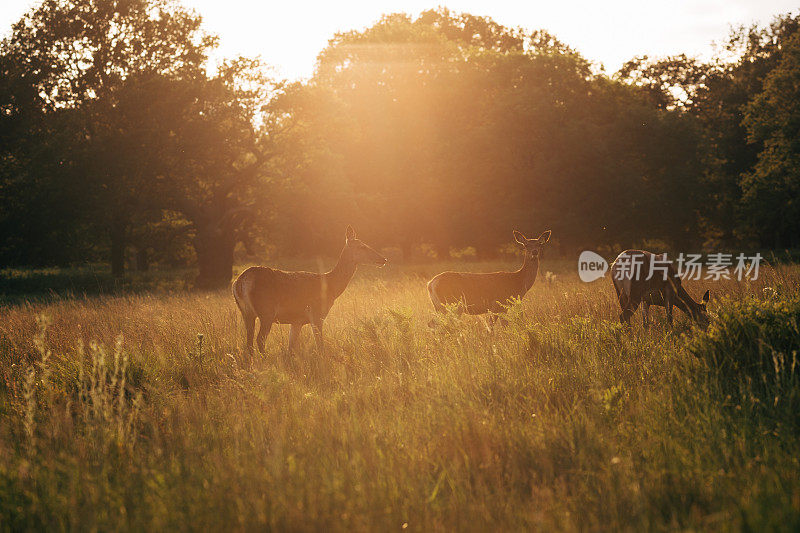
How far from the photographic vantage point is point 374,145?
123 feet

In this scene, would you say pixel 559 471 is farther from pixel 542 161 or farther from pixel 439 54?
pixel 439 54

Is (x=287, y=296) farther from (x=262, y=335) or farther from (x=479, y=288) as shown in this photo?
(x=479, y=288)

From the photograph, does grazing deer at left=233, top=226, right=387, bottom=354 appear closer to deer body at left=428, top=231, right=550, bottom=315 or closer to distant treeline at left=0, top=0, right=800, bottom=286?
deer body at left=428, top=231, right=550, bottom=315

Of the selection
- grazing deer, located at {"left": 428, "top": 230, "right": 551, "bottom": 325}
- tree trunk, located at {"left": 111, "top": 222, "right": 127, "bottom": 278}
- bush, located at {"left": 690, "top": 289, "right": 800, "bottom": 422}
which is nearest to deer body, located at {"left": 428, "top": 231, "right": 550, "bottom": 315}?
grazing deer, located at {"left": 428, "top": 230, "right": 551, "bottom": 325}

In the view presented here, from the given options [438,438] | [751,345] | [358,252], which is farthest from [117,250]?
[751,345]

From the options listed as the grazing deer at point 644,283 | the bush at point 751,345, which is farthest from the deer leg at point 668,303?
the bush at point 751,345

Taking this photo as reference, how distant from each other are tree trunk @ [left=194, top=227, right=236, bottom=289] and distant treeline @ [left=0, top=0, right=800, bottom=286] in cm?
9

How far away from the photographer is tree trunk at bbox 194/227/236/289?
26.3 m

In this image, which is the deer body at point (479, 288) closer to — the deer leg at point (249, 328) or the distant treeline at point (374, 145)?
the deer leg at point (249, 328)

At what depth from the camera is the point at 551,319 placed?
969 centimetres

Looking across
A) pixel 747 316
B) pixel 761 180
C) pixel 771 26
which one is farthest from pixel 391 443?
pixel 771 26

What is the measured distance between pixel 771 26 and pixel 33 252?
167 ft

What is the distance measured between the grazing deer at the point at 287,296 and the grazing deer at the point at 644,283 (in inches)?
157

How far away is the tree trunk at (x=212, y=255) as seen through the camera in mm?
26266
